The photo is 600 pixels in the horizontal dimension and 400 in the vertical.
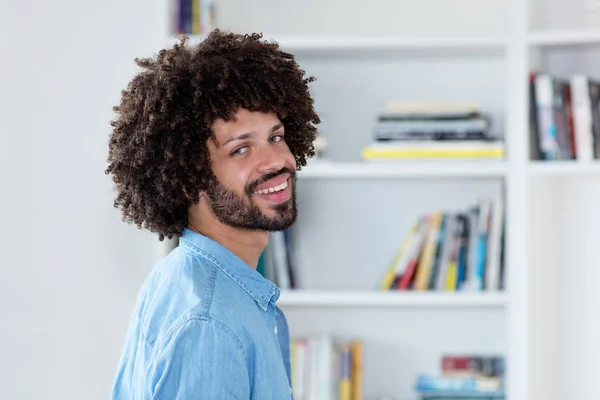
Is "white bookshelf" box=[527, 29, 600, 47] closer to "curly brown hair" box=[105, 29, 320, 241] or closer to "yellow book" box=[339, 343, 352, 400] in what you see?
"yellow book" box=[339, 343, 352, 400]

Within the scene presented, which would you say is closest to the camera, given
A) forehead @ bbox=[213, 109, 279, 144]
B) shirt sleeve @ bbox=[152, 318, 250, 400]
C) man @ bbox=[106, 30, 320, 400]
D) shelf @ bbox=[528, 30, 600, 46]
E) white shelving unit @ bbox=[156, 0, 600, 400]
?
shirt sleeve @ bbox=[152, 318, 250, 400]

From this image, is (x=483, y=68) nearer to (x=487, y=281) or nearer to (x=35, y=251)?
(x=487, y=281)

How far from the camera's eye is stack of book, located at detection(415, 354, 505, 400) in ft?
8.47

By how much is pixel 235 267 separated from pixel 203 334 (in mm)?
186

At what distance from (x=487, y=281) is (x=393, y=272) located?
26cm

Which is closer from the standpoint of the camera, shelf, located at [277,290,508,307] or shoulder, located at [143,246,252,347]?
shoulder, located at [143,246,252,347]

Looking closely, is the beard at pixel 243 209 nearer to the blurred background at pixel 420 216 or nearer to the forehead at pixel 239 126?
the forehead at pixel 239 126

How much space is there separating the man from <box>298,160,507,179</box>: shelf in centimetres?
98

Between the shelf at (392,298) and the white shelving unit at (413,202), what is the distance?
113 mm

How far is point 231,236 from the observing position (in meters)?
1.39

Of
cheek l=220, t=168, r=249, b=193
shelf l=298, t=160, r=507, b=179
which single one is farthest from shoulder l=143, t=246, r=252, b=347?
shelf l=298, t=160, r=507, b=179

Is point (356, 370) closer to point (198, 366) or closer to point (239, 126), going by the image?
point (239, 126)

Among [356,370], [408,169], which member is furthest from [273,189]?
[356,370]

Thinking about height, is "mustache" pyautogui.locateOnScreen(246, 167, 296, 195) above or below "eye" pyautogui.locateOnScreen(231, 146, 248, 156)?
below
